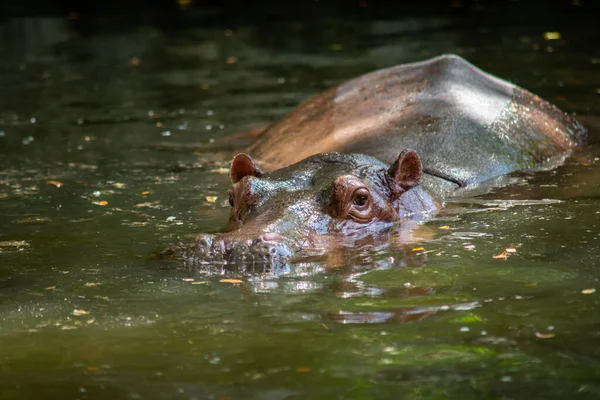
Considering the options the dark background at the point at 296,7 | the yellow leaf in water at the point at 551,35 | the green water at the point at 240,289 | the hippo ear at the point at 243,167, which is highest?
the dark background at the point at 296,7

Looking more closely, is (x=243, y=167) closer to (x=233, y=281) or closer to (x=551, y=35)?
(x=233, y=281)

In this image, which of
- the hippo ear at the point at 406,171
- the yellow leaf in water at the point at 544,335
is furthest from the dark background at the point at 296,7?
the yellow leaf in water at the point at 544,335

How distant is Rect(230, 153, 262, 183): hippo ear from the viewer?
753cm

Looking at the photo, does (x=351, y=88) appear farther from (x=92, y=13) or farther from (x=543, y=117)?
(x=92, y=13)

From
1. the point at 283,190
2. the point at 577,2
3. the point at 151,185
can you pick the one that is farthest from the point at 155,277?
the point at 577,2

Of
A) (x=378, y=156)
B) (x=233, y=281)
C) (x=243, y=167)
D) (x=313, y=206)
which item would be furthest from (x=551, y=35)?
(x=233, y=281)

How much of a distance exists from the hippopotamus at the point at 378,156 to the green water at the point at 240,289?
10.2 inches

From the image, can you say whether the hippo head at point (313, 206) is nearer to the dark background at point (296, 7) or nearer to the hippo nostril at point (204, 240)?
the hippo nostril at point (204, 240)

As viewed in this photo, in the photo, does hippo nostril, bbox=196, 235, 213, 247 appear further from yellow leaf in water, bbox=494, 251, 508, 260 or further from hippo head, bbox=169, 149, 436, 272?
yellow leaf in water, bbox=494, 251, 508, 260

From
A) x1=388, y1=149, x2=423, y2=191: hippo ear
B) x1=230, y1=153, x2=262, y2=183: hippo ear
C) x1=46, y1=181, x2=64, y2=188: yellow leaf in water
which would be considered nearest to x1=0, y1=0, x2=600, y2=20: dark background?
x1=46, y1=181, x2=64, y2=188: yellow leaf in water

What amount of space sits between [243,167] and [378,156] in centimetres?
145

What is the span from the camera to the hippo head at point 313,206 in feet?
19.7

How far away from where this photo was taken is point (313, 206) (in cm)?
669

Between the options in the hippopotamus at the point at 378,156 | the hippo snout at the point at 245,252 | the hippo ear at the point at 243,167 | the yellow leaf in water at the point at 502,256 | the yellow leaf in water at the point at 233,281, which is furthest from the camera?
the hippo ear at the point at 243,167
